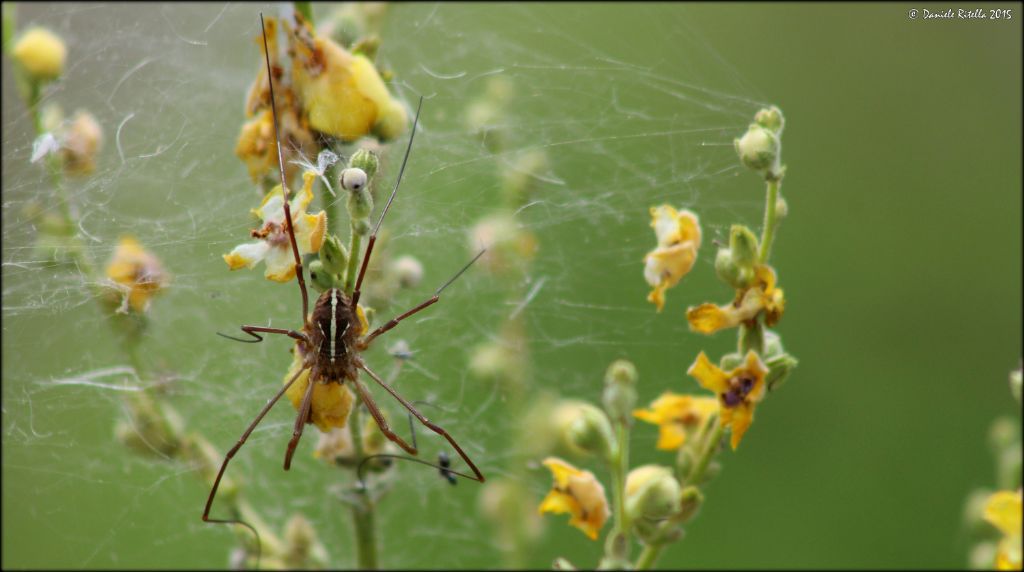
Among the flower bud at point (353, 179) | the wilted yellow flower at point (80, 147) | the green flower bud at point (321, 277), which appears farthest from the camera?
the wilted yellow flower at point (80, 147)

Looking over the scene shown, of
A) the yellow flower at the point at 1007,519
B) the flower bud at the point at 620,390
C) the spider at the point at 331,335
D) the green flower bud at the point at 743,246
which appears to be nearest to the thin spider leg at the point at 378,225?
the spider at the point at 331,335

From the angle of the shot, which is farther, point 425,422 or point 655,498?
point 425,422

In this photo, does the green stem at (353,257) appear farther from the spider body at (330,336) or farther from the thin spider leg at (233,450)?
the thin spider leg at (233,450)

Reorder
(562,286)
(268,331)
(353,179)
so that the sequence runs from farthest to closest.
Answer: (562,286) → (268,331) → (353,179)

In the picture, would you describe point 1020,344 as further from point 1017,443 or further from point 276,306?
point 276,306

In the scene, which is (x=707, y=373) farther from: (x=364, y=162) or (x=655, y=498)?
(x=364, y=162)

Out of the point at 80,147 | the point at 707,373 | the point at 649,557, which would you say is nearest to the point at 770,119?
the point at 707,373

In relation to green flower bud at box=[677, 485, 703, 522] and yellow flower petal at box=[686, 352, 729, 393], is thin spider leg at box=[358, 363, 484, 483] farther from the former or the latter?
yellow flower petal at box=[686, 352, 729, 393]

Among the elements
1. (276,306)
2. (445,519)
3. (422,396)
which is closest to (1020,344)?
(445,519)
